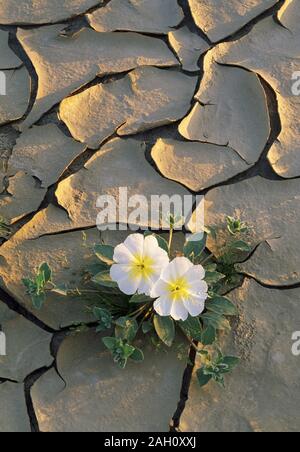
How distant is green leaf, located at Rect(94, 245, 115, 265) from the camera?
6.39 feet

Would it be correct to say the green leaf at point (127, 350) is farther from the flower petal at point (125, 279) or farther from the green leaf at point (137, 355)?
the flower petal at point (125, 279)

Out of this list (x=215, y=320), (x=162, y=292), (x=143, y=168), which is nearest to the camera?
(x=162, y=292)

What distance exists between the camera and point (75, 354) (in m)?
1.92

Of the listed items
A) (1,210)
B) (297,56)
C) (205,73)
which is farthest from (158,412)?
(297,56)

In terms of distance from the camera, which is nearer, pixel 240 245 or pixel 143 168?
pixel 240 245

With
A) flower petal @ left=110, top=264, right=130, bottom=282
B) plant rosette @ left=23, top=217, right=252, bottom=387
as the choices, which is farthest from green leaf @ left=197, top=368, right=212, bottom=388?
flower petal @ left=110, top=264, right=130, bottom=282

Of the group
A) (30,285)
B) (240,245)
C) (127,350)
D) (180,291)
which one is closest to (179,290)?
(180,291)

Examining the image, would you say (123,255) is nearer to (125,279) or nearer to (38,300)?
(125,279)

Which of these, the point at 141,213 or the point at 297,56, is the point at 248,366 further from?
the point at 297,56

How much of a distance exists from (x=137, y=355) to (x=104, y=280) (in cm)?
23

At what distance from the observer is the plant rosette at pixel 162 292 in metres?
1.78

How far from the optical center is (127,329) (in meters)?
1.86

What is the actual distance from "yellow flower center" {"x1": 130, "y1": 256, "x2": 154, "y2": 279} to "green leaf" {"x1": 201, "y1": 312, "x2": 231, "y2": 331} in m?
0.23
